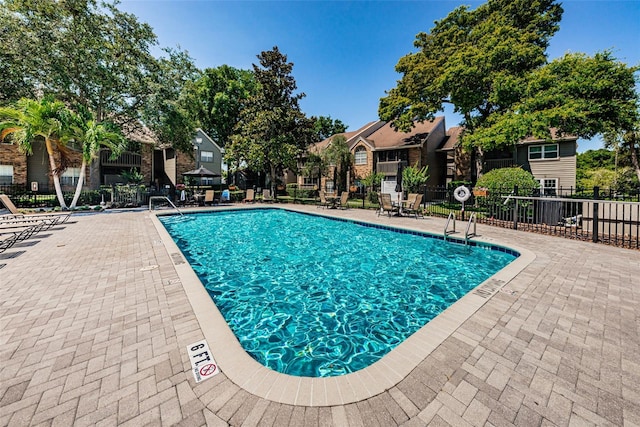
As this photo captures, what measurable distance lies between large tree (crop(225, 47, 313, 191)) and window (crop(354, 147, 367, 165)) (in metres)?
7.59

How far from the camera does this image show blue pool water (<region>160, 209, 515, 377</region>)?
11.2 ft

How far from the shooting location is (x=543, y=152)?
69.2 feet

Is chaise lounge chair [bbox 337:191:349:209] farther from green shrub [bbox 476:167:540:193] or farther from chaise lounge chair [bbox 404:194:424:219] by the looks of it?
green shrub [bbox 476:167:540:193]

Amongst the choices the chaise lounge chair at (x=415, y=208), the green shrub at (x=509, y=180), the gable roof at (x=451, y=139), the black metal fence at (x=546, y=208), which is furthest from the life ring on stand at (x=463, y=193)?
the gable roof at (x=451, y=139)

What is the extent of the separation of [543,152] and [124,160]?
38.4 m

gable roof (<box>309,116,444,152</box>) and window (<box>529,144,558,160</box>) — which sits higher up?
gable roof (<box>309,116,444,152</box>)

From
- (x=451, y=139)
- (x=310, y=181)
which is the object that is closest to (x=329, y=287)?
(x=451, y=139)

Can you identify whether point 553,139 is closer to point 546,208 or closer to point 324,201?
point 546,208

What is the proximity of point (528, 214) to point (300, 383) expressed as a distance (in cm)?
1311

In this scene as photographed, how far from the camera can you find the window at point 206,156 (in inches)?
1222

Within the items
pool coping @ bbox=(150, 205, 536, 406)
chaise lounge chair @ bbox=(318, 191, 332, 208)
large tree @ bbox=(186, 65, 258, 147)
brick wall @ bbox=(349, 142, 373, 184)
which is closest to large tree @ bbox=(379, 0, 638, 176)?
brick wall @ bbox=(349, 142, 373, 184)

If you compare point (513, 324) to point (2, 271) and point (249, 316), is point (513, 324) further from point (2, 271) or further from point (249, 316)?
point (2, 271)

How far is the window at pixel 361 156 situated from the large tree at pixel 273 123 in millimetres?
7593

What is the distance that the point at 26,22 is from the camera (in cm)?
1565
